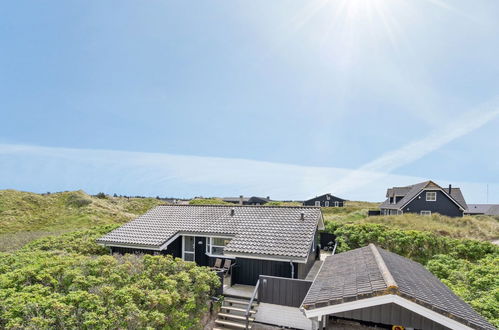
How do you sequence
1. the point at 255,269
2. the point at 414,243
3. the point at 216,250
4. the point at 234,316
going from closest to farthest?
the point at 234,316 → the point at 255,269 → the point at 216,250 → the point at 414,243

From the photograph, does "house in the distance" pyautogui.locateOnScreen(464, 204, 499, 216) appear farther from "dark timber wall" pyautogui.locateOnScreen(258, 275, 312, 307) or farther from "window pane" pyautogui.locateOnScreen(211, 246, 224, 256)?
"dark timber wall" pyautogui.locateOnScreen(258, 275, 312, 307)

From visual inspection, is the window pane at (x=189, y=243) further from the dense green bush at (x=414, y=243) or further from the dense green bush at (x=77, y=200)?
the dense green bush at (x=77, y=200)

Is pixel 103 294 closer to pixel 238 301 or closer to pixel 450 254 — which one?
pixel 238 301

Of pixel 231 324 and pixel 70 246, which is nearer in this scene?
pixel 231 324

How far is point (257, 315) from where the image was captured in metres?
9.78

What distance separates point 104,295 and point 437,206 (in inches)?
1412

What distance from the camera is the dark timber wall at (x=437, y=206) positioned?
2984 centimetres

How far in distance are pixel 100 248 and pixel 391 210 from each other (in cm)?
3961

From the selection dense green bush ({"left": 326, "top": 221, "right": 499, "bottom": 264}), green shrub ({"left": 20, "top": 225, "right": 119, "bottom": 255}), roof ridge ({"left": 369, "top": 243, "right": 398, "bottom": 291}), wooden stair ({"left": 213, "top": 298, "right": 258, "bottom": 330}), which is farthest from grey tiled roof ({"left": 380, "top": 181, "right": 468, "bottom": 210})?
green shrub ({"left": 20, "top": 225, "right": 119, "bottom": 255})

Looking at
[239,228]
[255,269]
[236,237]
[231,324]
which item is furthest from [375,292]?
[239,228]

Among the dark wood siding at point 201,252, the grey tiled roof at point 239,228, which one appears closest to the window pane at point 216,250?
the dark wood siding at point 201,252

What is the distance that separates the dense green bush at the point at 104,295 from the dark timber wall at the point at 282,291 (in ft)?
6.55

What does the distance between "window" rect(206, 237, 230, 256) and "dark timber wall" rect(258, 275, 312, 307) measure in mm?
4308

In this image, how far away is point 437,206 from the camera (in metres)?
30.3
